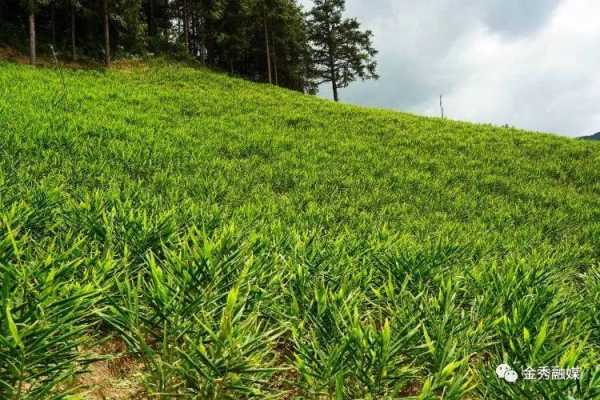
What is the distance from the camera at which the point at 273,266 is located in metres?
2.34

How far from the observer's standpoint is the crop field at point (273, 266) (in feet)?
4.60

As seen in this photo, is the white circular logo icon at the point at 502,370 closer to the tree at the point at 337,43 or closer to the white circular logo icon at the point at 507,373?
the white circular logo icon at the point at 507,373

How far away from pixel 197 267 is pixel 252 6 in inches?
1495

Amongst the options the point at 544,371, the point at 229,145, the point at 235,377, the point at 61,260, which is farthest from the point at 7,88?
the point at 544,371

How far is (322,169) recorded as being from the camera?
9930mm

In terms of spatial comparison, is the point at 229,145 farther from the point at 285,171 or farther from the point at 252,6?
the point at 252,6

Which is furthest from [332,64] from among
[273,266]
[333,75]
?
[273,266]

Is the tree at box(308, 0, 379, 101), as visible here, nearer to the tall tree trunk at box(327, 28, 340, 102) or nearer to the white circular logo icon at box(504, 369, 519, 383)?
the tall tree trunk at box(327, 28, 340, 102)

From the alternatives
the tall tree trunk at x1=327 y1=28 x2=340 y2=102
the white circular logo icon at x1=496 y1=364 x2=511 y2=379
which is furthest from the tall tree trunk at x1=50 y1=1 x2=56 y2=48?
the white circular logo icon at x1=496 y1=364 x2=511 y2=379

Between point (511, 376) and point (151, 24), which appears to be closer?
point (511, 376)

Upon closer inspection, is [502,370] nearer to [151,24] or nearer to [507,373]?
[507,373]

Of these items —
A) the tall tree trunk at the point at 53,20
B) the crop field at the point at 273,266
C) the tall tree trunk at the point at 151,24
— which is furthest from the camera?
the tall tree trunk at the point at 151,24

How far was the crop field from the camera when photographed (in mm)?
1403

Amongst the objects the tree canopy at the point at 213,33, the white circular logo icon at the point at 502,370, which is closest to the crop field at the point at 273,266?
the white circular logo icon at the point at 502,370
